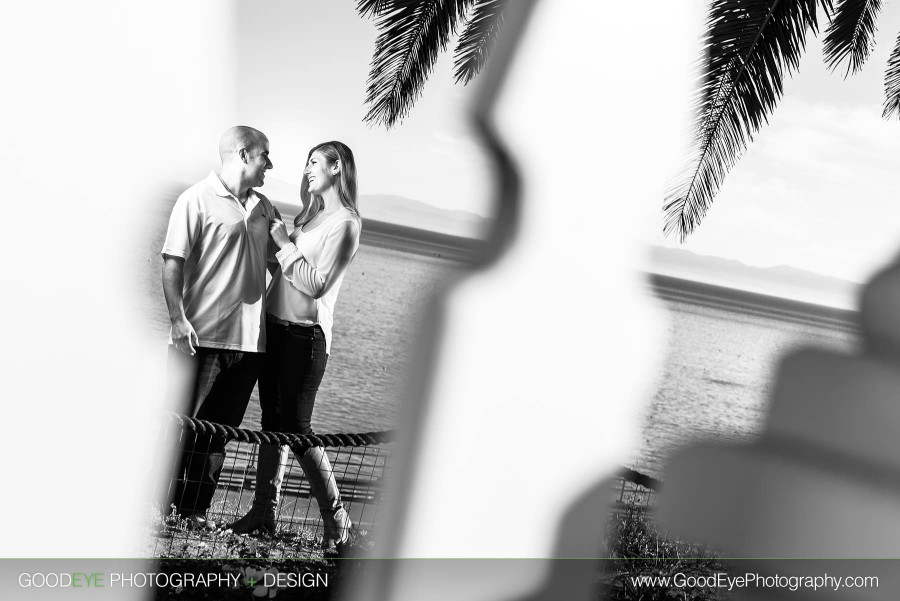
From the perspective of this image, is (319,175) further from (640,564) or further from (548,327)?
(640,564)

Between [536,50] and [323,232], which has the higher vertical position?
[323,232]

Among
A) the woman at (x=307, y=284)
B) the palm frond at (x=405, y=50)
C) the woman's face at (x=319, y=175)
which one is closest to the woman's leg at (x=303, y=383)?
the woman at (x=307, y=284)

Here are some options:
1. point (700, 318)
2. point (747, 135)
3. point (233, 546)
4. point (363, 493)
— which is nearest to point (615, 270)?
point (747, 135)

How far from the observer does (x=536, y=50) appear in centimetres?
44

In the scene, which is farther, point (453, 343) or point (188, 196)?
point (188, 196)

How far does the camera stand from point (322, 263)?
262 cm

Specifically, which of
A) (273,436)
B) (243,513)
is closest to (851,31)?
(273,436)

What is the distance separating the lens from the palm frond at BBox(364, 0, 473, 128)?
2777mm

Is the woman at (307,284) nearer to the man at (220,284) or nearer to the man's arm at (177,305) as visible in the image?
the man at (220,284)

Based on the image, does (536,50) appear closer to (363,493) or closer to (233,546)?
(233,546)

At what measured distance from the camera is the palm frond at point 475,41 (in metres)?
2.20

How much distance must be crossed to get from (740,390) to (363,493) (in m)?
14.2

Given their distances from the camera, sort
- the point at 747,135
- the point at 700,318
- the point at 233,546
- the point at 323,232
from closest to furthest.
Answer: the point at 323,232 → the point at 747,135 → the point at 233,546 → the point at 700,318

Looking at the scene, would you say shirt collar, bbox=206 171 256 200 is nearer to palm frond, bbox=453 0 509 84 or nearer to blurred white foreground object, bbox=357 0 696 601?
palm frond, bbox=453 0 509 84
